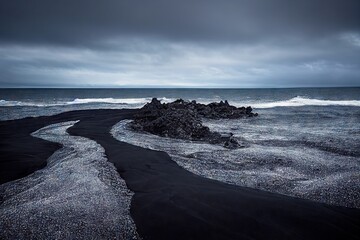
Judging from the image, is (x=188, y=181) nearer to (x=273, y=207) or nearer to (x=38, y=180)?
(x=273, y=207)

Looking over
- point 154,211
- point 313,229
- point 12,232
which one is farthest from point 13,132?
point 313,229

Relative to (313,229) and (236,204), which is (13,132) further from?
(313,229)

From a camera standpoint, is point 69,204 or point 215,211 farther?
point 69,204

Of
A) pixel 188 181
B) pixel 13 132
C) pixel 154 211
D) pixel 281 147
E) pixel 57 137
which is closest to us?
pixel 154 211

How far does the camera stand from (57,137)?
38.6ft

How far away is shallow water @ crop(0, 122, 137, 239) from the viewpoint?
13.1 ft

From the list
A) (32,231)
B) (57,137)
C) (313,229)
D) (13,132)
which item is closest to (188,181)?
(313,229)

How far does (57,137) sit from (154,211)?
8970 millimetres

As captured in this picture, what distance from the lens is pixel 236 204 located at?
4.73 metres

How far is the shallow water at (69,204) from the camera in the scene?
3.98 meters

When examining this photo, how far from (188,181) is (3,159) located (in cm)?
594

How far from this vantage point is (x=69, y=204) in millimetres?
4777

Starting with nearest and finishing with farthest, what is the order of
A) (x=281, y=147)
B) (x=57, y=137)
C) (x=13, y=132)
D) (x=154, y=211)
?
(x=154, y=211), (x=281, y=147), (x=57, y=137), (x=13, y=132)

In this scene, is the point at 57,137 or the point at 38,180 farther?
the point at 57,137
